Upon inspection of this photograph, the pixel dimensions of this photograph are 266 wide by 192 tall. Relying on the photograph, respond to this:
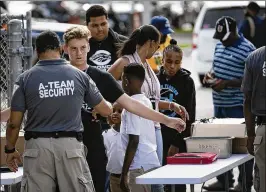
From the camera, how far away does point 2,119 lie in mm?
8086

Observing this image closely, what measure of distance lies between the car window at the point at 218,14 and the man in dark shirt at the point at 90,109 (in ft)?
43.6

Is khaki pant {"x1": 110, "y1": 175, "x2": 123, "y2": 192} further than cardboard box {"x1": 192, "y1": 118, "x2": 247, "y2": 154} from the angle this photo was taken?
No

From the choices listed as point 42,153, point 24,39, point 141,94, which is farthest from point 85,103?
point 24,39

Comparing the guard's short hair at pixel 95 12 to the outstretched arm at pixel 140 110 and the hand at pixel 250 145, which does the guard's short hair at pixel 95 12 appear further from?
the hand at pixel 250 145

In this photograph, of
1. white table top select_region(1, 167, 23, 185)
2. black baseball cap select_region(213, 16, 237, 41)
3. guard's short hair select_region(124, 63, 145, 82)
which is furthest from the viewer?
black baseball cap select_region(213, 16, 237, 41)

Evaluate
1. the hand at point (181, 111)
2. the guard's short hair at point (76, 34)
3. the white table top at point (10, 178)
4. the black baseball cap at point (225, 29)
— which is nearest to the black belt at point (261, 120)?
the hand at point (181, 111)

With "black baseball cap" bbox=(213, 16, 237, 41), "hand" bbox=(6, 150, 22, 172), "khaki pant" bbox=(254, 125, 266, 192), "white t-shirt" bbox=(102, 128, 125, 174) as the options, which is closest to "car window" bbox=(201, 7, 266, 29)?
"black baseball cap" bbox=(213, 16, 237, 41)

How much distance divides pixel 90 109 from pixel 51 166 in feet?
3.59

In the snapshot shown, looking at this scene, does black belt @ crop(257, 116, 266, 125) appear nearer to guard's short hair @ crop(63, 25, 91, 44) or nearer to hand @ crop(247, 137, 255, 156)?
hand @ crop(247, 137, 255, 156)

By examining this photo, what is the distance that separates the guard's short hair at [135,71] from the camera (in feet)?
28.1

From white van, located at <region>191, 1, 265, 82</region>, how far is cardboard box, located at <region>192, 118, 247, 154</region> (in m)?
12.1

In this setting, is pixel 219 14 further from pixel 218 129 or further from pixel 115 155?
pixel 115 155

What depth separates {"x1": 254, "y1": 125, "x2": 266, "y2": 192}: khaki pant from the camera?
831 centimetres

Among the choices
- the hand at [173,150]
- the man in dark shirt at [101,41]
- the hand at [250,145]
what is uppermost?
the man in dark shirt at [101,41]
